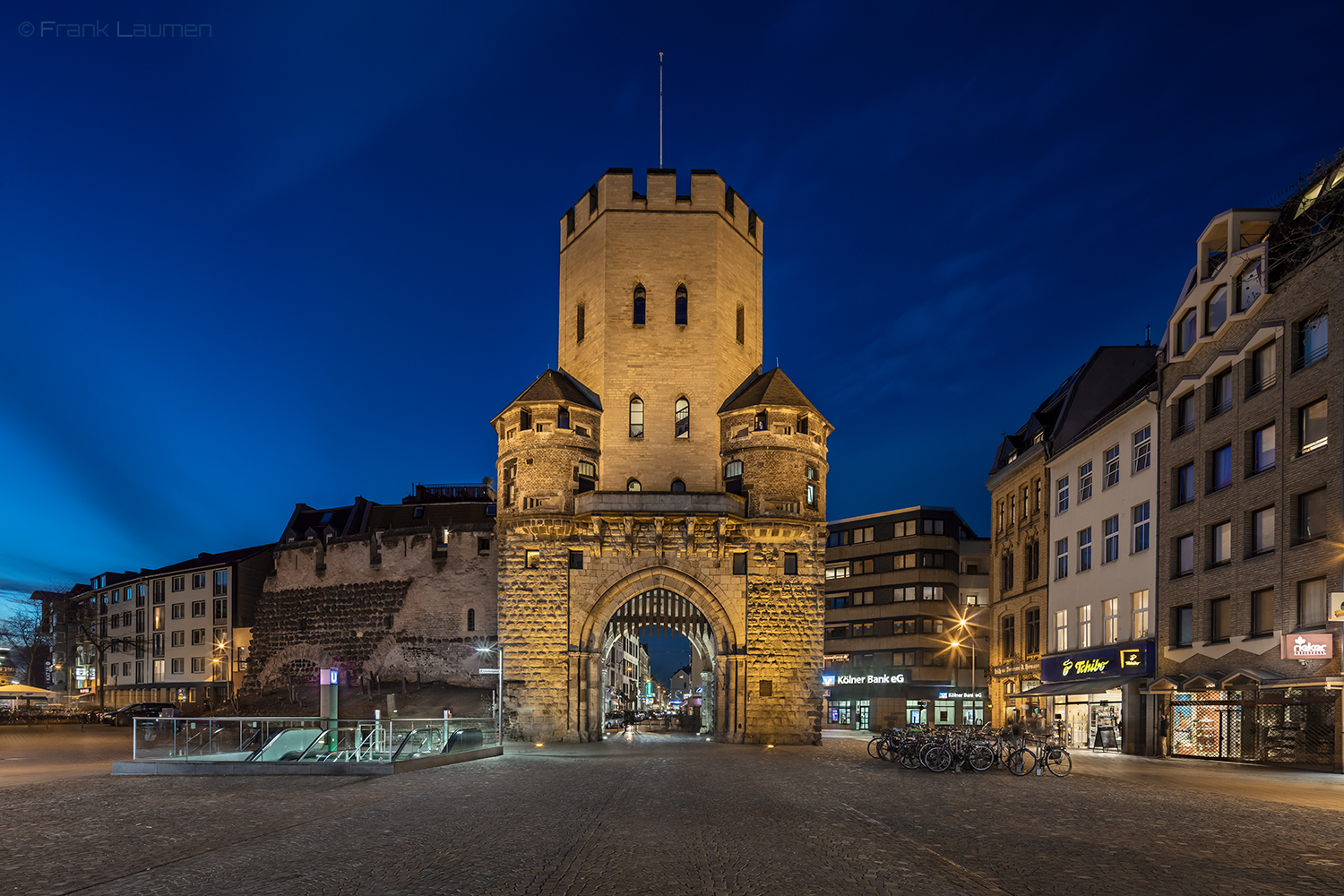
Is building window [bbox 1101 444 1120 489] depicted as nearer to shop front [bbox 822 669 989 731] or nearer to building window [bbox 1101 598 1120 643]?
building window [bbox 1101 598 1120 643]

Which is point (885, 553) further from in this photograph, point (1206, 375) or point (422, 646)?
point (1206, 375)

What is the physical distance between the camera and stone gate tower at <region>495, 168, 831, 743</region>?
37.2 meters

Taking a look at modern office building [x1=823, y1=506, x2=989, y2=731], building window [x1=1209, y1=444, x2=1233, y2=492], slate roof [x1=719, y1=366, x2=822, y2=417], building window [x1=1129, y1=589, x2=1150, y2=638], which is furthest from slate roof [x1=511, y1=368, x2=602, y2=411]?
modern office building [x1=823, y1=506, x2=989, y2=731]

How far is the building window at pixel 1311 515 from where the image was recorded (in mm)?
23750

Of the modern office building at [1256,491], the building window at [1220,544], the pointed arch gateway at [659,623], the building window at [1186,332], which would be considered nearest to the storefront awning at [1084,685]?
the modern office building at [1256,491]

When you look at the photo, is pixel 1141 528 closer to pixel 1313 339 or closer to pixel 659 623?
pixel 1313 339

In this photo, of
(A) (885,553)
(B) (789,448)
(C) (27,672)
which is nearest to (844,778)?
(B) (789,448)

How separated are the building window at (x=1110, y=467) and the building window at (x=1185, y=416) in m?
3.54

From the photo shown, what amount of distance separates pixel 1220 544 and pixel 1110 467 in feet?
22.4

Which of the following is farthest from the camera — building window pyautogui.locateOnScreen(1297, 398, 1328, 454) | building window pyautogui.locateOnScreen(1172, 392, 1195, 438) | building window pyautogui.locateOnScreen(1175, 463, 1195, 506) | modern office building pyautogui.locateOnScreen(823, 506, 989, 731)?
modern office building pyautogui.locateOnScreen(823, 506, 989, 731)

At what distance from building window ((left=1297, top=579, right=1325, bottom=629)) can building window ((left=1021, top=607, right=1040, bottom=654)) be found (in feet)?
51.8

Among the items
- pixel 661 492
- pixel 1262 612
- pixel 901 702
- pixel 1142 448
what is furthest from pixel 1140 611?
pixel 901 702

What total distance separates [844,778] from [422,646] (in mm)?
33170

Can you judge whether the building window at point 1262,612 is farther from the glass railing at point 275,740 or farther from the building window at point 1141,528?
the glass railing at point 275,740
